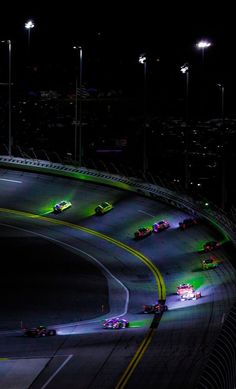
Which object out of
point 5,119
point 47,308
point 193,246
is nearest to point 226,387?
point 47,308

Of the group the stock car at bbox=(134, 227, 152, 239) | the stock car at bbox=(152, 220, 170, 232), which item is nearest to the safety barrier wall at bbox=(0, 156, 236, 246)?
the stock car at bbox=(152, 220, 170, 232)

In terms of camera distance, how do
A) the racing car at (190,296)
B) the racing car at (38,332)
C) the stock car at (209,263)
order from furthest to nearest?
the stock car at (209,263) → the racing car at (190,296) → the racing car at (38,332)

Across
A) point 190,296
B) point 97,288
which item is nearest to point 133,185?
point 97,288

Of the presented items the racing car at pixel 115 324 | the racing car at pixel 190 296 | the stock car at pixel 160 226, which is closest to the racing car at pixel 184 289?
the racing car at pixel 190 296

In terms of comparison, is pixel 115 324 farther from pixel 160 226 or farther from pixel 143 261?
pixel 160 226

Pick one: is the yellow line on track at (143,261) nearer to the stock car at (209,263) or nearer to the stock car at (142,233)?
the stock car at (142,233)

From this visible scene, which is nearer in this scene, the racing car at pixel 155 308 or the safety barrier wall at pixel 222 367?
the safety barrier wall at pixel 222 367

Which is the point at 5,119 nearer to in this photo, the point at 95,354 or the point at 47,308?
the point at 47,308
